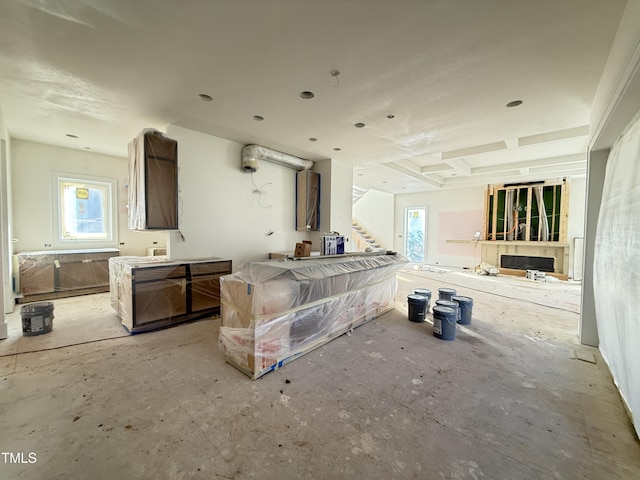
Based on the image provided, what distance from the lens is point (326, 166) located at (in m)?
5.82

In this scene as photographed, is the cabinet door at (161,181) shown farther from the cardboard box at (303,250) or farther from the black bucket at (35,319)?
the cardboard box at (303,250)

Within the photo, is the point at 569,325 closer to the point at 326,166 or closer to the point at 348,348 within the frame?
the point at 348,348

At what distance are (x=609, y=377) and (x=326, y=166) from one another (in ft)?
17.0

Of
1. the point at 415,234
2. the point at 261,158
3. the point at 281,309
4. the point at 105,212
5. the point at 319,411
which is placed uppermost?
the point at 261,158

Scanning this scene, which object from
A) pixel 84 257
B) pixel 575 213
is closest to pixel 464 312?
pixel 575 213

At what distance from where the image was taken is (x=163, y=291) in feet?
11.1

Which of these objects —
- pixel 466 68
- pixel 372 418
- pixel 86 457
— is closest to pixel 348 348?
pixel 372 418

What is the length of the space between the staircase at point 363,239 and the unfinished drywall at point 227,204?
4.87 metres

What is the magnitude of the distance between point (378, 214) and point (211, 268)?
29.1ft

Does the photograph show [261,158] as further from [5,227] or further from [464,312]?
[464,312]

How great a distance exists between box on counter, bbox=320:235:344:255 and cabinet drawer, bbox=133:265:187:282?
1.95 meters

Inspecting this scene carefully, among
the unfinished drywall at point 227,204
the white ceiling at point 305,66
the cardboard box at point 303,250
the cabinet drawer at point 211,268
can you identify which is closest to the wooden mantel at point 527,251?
the white ceiling at point 305,66

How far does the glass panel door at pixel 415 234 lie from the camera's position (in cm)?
1018

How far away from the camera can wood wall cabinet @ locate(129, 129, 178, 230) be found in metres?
3.48
